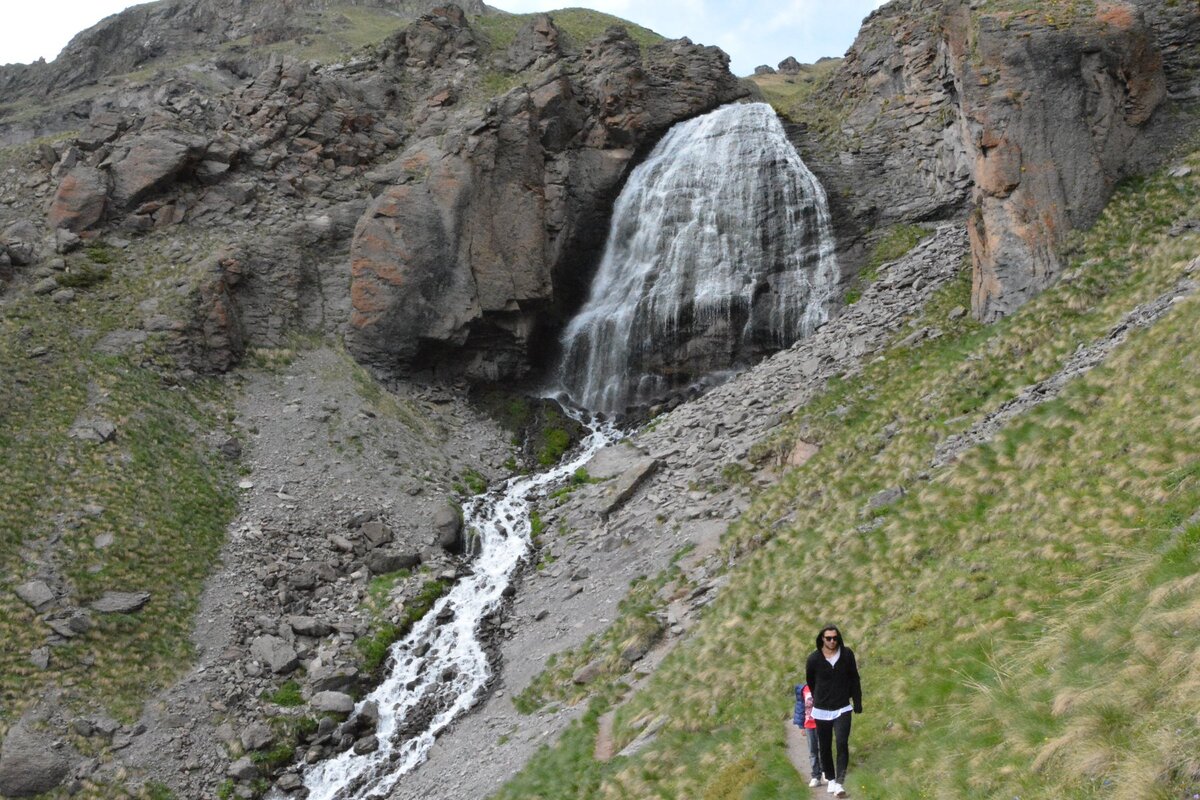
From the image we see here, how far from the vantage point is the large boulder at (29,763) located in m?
21.6

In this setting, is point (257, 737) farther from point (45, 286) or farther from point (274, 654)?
point (45, 286)

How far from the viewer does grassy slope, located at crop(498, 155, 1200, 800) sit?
29.5 ft

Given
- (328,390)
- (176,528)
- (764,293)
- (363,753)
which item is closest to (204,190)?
(328,390)

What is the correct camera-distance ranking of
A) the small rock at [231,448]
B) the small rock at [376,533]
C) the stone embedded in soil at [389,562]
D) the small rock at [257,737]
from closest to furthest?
the small rock at [257,737], the stone embedded in soil at [389,562], the small rock at [376,533], the small rock at [231,448]

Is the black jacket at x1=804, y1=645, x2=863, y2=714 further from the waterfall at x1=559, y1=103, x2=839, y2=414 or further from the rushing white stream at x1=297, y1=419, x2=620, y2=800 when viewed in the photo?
the waterfall at x1=559, y1=103, x2=839, y2=414

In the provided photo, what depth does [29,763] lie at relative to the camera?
21922 millimetres

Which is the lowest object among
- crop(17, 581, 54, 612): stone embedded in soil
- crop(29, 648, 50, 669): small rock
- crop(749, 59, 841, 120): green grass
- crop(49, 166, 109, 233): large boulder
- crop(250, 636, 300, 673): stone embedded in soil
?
crop(250, 636, 300, 673): stone embedded in soil

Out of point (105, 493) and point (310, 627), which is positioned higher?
point (105, 493)

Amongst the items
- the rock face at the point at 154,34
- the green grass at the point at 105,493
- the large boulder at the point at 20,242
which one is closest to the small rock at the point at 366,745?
the green grass at the point at 105,493

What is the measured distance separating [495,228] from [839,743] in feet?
136

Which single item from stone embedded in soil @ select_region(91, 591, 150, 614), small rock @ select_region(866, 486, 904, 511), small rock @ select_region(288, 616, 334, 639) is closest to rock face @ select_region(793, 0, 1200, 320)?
small rock @ select_region(866, 486, 904, 511)

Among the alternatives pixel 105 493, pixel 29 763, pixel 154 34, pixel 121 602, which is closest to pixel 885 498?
pixel 29 763

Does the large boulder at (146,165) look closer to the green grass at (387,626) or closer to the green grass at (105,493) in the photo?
the green grass at (105,493)

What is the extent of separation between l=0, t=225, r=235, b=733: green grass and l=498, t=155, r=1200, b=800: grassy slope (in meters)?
15.6
